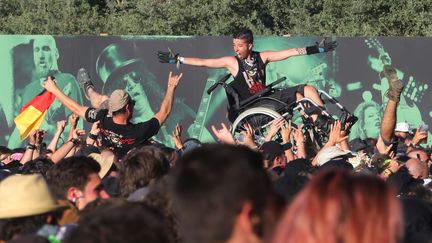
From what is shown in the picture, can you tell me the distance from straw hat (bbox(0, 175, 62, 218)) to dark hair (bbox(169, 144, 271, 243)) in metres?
1.84

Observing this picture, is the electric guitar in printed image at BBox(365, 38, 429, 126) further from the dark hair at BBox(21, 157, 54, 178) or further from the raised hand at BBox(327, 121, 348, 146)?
the dark hair at BBox(21, 157, 54, 178)

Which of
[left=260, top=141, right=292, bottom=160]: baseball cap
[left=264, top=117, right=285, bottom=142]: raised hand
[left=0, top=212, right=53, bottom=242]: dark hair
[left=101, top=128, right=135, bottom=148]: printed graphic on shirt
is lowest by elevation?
[left=264, top=117, right=285, bottom=142]: raised hand

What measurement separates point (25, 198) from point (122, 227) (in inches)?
65.8

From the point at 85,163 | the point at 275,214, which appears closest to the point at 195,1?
the point at 85,163

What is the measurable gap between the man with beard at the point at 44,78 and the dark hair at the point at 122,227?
53.2ft

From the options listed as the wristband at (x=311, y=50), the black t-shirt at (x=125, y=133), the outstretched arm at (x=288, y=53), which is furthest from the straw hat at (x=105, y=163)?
the wristband at (x=311, y=50)

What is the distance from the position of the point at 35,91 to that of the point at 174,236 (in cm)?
1583

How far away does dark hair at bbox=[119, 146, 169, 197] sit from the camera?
6191 millimetres

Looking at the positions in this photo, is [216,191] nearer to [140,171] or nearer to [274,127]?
[140,171]

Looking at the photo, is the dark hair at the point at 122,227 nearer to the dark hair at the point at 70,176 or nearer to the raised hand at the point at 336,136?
the dark hair at the point at 70,176

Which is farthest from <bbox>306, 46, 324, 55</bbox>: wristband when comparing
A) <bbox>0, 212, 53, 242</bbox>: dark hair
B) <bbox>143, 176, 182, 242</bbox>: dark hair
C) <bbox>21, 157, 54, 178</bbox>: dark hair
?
<bbox>0, 212, 53, 242</bbox>: dark hair

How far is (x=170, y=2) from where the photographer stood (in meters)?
30.1

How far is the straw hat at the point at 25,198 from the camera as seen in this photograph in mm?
5160

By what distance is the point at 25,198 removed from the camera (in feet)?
17.2
